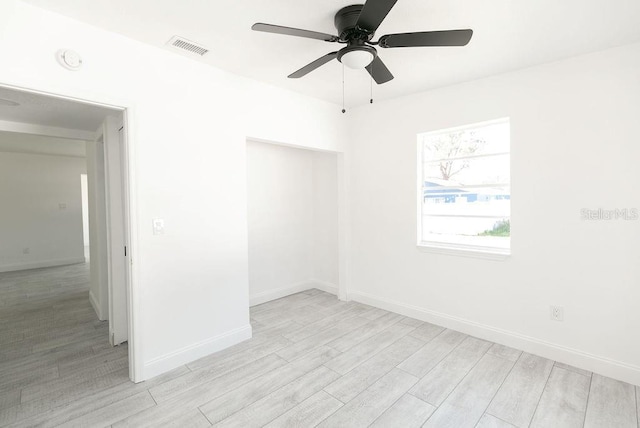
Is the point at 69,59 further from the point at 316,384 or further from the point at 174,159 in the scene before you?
the point at 316,384

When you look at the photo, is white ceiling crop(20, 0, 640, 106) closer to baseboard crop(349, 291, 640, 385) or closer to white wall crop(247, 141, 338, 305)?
white wall crop(247, 141, 338, 305)

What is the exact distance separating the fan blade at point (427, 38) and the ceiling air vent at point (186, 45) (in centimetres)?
157

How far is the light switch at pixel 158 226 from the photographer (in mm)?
2619

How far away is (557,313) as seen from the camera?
9.32 ft

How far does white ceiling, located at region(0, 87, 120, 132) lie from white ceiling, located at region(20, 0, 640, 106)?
0.92m

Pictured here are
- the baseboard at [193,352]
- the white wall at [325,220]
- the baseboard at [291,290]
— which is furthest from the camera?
the white wall at [325,220]

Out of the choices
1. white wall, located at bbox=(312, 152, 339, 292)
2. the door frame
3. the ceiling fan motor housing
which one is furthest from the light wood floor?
the ceiling fan motor housing

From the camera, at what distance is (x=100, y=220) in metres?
3.77

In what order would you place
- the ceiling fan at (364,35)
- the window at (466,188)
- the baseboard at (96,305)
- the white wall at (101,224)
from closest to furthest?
the ceiling fan at (364,35)
the window at (466,188)
the white wall at (101,224)
the baseboard at (96,305)

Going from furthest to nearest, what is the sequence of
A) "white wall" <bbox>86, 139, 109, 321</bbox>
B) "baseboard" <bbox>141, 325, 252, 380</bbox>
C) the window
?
"white wall" <bbox>86, 139, 109, 321</bbox> → the window → "baseboard" <bbox>141, 325, 252, 380</bbox>

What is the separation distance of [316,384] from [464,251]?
2106 millimetres

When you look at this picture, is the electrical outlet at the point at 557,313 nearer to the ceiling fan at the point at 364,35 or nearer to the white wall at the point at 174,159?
the ceiling fan at the point at 364,35

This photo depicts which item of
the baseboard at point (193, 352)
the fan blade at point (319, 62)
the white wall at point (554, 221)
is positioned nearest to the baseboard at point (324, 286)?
the white wall at point (554, 221)

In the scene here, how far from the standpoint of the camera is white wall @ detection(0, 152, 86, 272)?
6.62 metres
